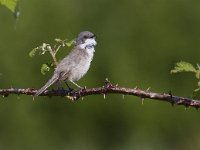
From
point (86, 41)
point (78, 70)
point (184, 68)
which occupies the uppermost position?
point (86, 41)

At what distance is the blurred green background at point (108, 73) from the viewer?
2345 centimetres

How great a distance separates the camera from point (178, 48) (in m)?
26.7

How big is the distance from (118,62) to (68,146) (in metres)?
4.94

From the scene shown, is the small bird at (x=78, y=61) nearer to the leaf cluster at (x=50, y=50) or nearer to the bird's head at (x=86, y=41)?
the bird's head at (x=86, y=41)

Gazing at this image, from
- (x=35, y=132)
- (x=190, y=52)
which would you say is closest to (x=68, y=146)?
(x=35, y=132)

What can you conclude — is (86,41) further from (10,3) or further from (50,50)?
(10,3)

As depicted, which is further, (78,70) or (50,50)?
(78,70)

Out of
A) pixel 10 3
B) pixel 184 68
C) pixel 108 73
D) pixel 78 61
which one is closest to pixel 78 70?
pixel 78 61

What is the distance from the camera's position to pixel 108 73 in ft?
83.6

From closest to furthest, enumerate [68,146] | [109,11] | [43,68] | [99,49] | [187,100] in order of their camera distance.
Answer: [187,100] < [43,68] < [68,146] < [99,49] < [109,11]

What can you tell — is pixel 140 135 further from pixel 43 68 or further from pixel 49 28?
pixel 43 68

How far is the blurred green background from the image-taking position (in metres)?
23.5

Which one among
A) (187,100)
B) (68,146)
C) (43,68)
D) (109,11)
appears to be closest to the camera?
(187,100)

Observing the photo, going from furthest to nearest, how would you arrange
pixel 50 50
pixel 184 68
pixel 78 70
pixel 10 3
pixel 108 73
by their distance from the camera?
1. pixel 108 73
2. pixel 78 70
3. pixel 50 50
4. pixel 184 68
5. pixel 10 3
